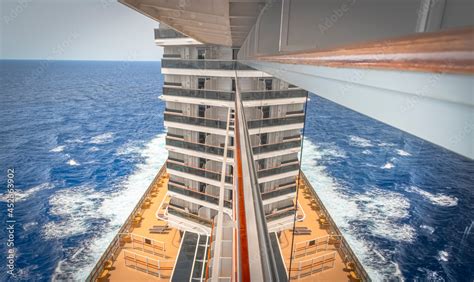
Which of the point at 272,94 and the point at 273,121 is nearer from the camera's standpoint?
the point at 273,121

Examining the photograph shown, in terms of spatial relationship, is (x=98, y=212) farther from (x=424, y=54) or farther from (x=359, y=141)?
(x=359, y=141)

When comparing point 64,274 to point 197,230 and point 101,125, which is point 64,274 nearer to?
point 197,230

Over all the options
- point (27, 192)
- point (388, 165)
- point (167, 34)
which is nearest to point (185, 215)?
point (167, 34)

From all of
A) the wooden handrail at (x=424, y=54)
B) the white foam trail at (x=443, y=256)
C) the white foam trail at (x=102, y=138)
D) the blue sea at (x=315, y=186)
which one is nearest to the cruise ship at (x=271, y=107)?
the wooden handrail at (x=424, y=54)

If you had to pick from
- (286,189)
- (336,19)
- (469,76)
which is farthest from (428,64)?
(286,189)

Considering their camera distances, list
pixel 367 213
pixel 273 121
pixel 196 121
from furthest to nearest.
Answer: pixel 367 213, pixel 196 121, pixel 273 121

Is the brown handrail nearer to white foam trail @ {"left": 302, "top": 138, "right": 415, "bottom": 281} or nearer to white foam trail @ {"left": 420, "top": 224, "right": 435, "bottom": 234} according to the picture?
white foam trail @ {"left": 302, "top": 138, "right": 415, "bottom": 281}
